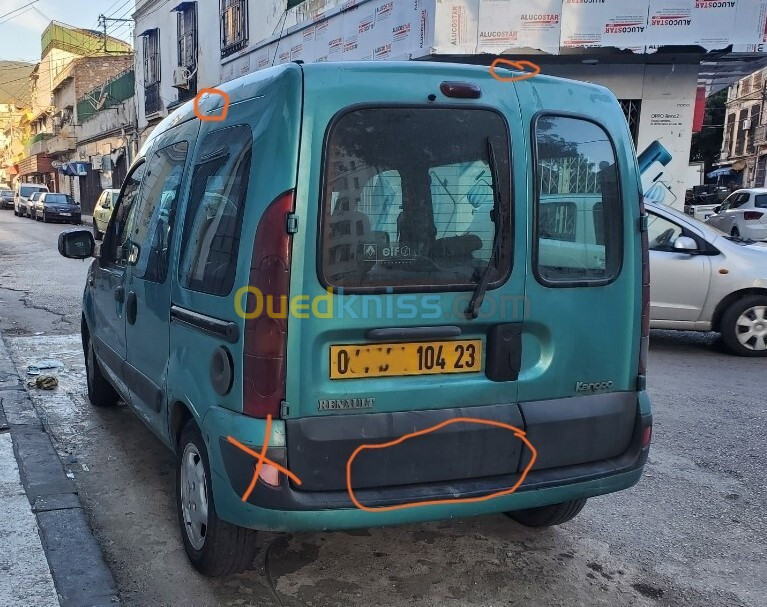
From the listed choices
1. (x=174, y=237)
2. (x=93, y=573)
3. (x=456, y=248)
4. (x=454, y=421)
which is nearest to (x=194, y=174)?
(x=174, y=237)

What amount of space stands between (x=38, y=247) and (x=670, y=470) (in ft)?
59.5

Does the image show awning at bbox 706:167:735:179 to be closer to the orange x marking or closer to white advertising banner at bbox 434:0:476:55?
white advertising banner at bbox 434:0:476:55

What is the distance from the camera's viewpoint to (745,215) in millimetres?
18312

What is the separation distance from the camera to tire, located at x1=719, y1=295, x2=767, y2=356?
7074 mm

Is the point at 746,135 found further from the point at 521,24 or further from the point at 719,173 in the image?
the point at 521,24

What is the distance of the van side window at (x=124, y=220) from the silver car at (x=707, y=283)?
16.7 feet

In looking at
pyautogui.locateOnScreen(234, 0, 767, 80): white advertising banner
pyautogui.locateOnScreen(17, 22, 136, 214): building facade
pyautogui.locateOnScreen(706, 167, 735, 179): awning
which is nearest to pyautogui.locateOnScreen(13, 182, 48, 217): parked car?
pyautogui.locateOnScreen(17, 22, 136, 214): building facade

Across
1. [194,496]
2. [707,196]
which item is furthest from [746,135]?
[194,496]

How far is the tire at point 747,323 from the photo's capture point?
7.07 meters

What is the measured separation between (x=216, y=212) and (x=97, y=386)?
2.93 meters

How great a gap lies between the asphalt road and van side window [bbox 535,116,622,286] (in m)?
1.33

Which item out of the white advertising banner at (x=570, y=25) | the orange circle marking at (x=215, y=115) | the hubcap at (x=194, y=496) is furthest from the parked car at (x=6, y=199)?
Result: the hubcap at (x=194, y=496)

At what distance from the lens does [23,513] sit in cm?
341

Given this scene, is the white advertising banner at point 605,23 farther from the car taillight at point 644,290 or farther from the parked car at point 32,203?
the parked car at point 32,203
